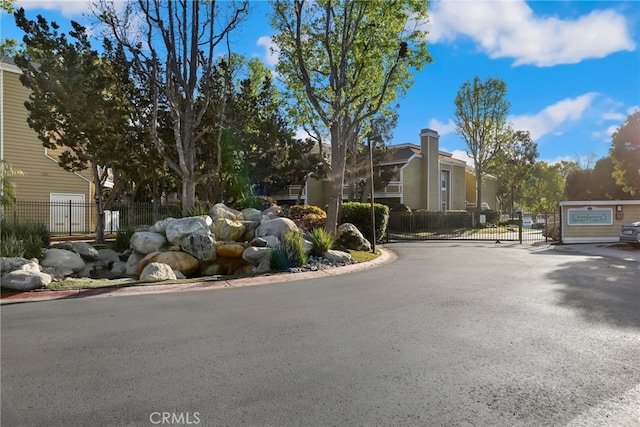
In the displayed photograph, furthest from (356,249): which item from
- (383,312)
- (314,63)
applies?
(383,312)

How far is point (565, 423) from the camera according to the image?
3066mm

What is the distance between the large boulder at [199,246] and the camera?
1193 cm

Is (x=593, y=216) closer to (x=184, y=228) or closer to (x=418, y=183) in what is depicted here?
(x=418, y=183)

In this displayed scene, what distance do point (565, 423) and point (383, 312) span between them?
11.6ft

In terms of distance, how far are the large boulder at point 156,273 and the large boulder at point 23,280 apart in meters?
2.04

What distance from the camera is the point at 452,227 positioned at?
35.2m

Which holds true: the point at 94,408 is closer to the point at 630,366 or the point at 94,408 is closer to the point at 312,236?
the point at 630,366

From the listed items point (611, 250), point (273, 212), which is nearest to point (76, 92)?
point (273, 212)

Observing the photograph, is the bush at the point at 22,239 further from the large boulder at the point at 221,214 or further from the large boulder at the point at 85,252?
the large boulder at the point at 221,214

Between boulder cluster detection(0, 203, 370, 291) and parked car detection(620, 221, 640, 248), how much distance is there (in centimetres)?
1418

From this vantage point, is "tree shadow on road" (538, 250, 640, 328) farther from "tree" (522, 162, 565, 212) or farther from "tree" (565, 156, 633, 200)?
"tree" (522, 162, 565, 212)

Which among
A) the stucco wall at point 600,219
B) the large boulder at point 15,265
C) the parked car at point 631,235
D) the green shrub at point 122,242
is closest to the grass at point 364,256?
the green shrub at point 122,242

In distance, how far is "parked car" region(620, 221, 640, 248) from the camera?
59.4 ft

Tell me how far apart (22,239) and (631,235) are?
23.4m
